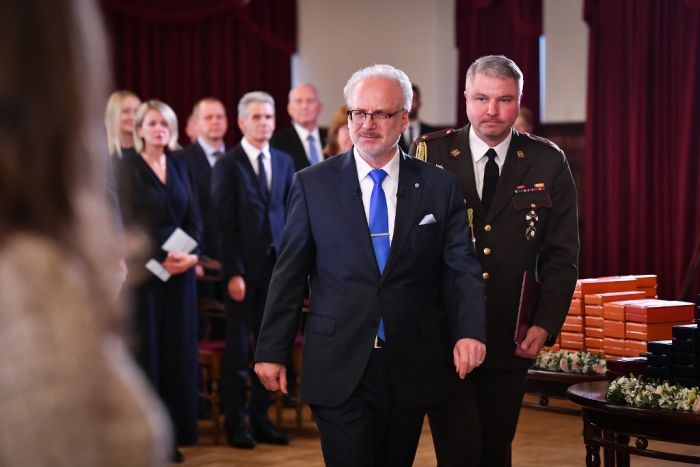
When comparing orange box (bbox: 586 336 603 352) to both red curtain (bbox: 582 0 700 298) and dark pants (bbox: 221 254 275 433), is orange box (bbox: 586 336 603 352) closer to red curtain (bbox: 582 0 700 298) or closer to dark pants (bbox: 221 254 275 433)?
dark pants (bbox: 221 254 275 433)

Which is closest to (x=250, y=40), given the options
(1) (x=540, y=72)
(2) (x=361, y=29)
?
(2) (x=361, y=29)

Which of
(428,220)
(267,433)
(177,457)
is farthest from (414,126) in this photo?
(428,220)

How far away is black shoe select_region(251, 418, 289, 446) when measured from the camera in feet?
21.1

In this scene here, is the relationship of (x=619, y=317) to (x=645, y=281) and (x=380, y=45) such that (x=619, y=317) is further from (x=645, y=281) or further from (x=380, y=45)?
(x=380, y=45)

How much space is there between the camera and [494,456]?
3.93 m

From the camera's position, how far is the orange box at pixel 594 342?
448cm

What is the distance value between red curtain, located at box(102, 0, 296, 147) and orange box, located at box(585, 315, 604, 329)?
5.50m

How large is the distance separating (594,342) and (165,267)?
2.32 metres

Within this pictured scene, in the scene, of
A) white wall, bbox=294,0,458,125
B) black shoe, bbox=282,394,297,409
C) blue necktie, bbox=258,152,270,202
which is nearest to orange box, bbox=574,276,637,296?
blue necktie, bbox=258,152,270,202

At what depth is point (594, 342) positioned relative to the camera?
4520mm

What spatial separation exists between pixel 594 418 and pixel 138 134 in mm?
3059

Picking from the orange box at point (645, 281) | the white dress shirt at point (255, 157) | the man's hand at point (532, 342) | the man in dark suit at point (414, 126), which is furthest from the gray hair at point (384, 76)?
the man in dark suit at point (414, 126)

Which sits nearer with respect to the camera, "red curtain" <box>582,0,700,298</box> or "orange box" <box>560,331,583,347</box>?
"orange box" <box>560,331,583,347</box>

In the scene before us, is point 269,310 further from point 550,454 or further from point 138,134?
point 550,454
